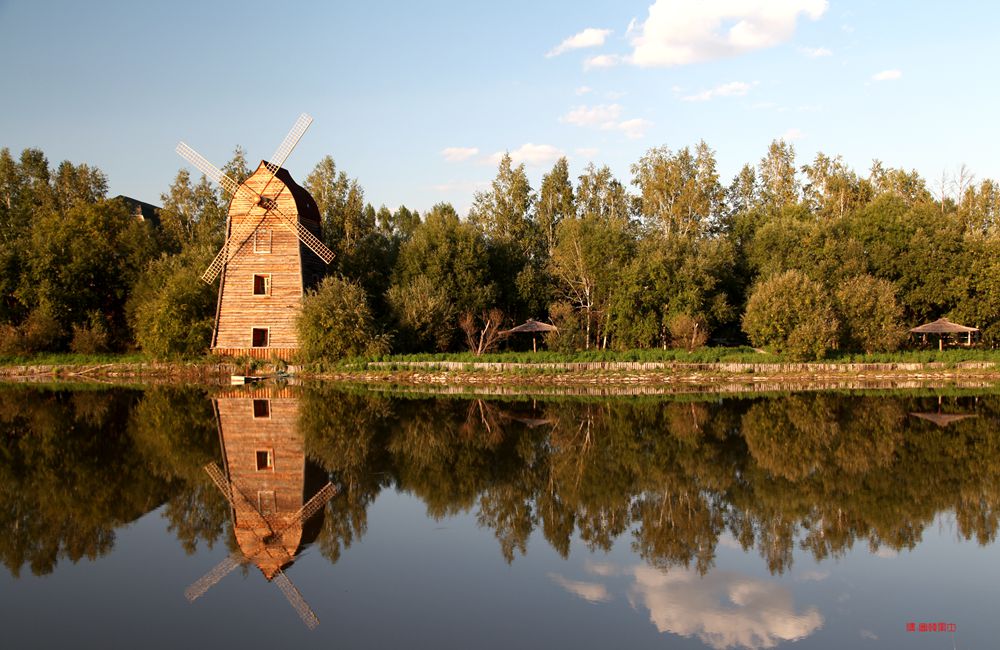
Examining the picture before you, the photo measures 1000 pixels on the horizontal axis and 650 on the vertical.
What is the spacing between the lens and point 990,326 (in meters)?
38.8

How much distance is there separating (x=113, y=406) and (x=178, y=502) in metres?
14.1

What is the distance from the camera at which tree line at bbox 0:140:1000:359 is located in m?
35.2

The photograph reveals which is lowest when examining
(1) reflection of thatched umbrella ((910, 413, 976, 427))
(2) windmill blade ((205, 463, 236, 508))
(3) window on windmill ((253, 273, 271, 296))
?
→ (1) reflection of thatched umbrella ((910, 413, 976, 427))

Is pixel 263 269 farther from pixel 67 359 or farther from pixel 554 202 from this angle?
pixel 554 202

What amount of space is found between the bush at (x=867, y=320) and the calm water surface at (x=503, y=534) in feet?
46.7

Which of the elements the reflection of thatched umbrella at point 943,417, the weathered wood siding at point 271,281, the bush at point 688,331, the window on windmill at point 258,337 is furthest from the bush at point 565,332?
the reflection of thatched umbrella at point 943,417

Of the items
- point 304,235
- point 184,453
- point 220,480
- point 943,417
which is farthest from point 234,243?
point 943,417

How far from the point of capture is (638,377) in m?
31.6

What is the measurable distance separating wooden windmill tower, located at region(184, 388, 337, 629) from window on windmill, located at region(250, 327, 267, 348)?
46.5 feet

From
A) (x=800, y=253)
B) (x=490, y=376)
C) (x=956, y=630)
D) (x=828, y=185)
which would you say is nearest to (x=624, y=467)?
A: (x=956, y=630)

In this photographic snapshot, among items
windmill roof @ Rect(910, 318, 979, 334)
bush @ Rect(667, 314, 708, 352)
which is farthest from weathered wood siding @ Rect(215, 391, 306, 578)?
windmill roof @ Rect(910, 318, 979, 334)

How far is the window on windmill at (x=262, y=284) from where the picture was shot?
36688 mm

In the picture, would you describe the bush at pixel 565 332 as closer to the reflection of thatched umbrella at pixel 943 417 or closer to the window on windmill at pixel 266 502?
the reflection of thatched umbrella at pixel 943 417

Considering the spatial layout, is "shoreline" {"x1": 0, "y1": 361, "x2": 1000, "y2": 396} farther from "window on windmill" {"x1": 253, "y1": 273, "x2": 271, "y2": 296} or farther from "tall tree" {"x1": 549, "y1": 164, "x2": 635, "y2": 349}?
"tall tree" {"x1": 549, "y1": 164, "x2": 635, "y2": 349}
